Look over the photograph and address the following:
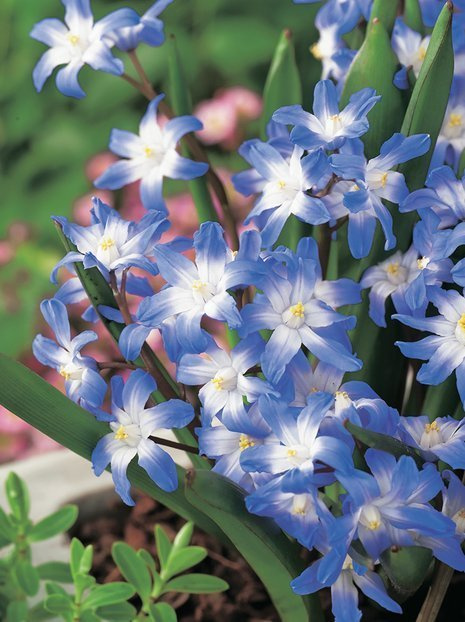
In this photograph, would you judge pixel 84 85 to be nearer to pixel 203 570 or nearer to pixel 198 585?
pixel 203 570

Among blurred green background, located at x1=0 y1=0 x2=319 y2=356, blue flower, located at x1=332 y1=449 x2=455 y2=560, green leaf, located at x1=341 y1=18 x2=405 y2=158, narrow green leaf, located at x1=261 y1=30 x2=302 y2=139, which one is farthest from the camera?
blurred green background, located at x1=0 y1=0 x2=319 y2=356

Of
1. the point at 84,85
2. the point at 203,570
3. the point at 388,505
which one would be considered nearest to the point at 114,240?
the point at 388,505

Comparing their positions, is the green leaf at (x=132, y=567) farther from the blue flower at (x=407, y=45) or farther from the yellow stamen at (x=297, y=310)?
the blue flower at (x=407, y=45)

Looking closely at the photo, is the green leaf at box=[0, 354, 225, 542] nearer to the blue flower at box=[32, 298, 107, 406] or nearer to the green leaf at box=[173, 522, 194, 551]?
the blue flower at box=[32, 298, 107, 406]

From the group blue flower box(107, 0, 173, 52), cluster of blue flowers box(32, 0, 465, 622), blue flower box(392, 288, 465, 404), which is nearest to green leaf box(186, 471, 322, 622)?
cluster of blue flowers box(32, 0, 465, 622)

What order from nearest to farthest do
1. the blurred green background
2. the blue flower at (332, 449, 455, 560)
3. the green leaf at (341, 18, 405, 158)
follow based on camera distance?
the blue flower at (332, 449, 455, 560) < the green leaf at (341, 18, 405, 158) < the blurred green background
